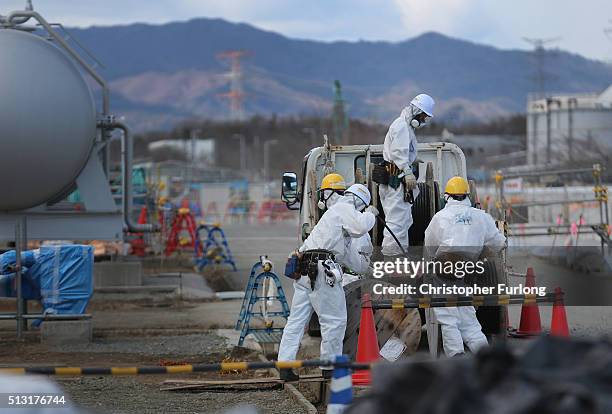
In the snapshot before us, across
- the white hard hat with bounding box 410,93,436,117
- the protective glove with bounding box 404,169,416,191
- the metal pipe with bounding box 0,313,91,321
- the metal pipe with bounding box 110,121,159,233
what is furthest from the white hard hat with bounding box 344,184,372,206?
the metal pipe with bounding box 110,121,159,233

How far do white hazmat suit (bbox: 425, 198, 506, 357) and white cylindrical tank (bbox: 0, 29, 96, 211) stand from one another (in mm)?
9498

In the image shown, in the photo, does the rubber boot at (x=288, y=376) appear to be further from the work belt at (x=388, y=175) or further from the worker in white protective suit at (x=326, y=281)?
the work belt at (x=388, y=175)

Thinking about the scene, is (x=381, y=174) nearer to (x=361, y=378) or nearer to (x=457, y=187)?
(x=457, y=187)

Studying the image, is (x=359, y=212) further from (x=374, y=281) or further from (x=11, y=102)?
(x=11, y=102)

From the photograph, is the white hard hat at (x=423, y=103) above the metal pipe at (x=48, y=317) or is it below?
above

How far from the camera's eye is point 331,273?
10773 mm

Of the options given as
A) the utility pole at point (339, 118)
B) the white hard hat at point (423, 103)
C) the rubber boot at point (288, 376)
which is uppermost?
the utility pole at point (339, 118)

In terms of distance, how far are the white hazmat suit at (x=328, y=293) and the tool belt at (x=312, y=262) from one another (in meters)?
0.04

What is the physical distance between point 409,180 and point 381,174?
43 cm

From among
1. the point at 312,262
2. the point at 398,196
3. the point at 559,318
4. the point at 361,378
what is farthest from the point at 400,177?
the point at 361,378

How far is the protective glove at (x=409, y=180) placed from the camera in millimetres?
12711

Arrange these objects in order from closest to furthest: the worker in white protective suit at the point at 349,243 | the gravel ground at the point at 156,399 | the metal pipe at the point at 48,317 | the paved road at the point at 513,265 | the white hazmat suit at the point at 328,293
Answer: the gravel ground at the point at 156,399, the white hazmat suit at the point at 328,293, the worker in white protective suit at the point at 349,243, the metal pipe at the point at 48,317, the paved road at the point at 513,265

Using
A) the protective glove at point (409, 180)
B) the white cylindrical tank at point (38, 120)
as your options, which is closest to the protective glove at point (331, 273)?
the protective glove at point (409, 180)

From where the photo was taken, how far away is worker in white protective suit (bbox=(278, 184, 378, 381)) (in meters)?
10.9
